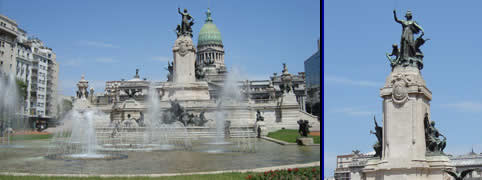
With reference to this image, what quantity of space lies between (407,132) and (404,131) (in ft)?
0.41

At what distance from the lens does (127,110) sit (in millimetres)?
43938

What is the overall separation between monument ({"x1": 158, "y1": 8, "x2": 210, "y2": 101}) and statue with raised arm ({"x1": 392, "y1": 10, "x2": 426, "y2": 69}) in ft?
74.6

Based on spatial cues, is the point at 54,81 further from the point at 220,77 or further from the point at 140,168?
the point at 140,168

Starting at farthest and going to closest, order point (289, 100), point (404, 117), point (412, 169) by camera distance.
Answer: point (289, 100) < point (404, 117) < point (412, 169)

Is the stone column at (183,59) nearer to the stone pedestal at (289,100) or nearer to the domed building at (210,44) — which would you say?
the stone pedestal at (289,100)

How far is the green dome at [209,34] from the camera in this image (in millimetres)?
101625

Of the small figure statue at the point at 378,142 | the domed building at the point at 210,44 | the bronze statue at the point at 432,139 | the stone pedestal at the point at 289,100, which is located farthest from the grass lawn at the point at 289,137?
the domed building at the point at 210,44

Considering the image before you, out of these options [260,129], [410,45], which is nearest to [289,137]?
[260,129]

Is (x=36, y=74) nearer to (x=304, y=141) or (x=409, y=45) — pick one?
(x=304, y=141)

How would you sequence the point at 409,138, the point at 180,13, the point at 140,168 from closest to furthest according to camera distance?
the point at 140,168 < the point at 409,138 < the point at 180,13

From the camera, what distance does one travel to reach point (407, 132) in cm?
2194

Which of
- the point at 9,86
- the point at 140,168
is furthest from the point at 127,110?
the point at 140,168

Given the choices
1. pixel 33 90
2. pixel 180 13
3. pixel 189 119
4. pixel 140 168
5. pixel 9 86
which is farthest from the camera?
pixel 33 90

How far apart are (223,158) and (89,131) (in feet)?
30.2
